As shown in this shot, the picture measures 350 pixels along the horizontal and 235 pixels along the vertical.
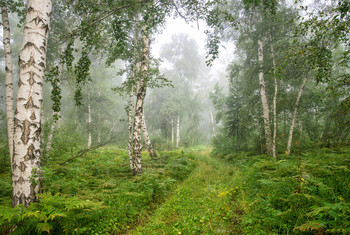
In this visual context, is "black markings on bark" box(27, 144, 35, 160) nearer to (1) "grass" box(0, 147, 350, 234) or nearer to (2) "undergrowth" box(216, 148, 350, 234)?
(1) "grass" box(0, 147, 350, 234)

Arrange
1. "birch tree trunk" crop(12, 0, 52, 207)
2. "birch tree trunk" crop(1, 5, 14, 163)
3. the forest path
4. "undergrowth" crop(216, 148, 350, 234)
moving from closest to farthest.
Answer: "undergrowth" crop(216, 148, 350, 234) < "birch tree trunk" crop(12, 0, 52, 207) < the forest path < "birch tree trunk" crop(1, 5, 14, 163)

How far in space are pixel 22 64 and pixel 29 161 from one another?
5.59 feet

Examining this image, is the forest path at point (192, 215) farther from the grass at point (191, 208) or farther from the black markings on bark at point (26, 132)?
the black markings on bark at point (26, 132)

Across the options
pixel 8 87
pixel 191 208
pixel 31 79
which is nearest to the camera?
pixel 31 79

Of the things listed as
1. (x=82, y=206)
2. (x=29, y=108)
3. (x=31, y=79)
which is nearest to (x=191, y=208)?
(x=82, y=206)

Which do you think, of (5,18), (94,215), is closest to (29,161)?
(94,215)

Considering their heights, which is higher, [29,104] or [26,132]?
[29,104]

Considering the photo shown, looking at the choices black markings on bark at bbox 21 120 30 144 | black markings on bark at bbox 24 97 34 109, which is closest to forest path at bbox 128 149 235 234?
black markings on bark at bbox 21 120 30 144

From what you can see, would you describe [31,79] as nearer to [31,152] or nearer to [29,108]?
[29,108]

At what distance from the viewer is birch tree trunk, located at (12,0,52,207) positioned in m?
2.64

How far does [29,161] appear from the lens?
2701 millimetres

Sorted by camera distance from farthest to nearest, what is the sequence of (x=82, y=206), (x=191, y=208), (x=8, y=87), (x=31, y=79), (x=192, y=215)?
(x=8, y=87), (x=191, y=208), (x=192, y=215), (x=31, y=79), (x=82, y=206)

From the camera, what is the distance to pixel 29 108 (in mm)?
2729

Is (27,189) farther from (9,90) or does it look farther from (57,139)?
(57,139)
